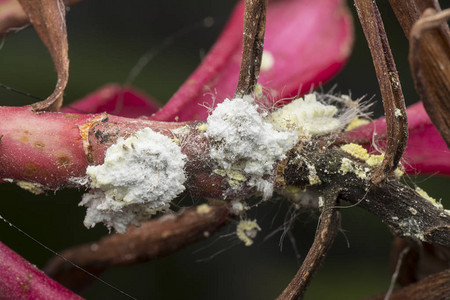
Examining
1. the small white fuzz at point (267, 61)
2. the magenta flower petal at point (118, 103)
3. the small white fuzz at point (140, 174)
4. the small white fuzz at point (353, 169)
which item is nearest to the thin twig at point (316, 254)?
the small white fuzz at point (353, 169)

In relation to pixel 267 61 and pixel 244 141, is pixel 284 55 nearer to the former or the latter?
pixel 267 61

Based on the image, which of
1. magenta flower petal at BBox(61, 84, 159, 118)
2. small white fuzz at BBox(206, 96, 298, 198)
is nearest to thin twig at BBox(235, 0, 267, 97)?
small white fuzz at BBox(206, 96, 298, 198)

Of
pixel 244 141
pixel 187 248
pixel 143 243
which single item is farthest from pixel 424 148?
pixel 187 248

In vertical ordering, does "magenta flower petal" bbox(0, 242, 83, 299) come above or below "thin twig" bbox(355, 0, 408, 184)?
below

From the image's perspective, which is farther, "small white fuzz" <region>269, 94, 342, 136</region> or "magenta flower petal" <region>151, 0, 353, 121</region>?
"magenta flower petal" <region>151, 0, 353, 121</region>

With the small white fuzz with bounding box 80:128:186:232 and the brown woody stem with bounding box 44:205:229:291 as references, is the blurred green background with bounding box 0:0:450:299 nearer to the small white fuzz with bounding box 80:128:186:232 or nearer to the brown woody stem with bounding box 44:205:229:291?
the brown woody stem with bounding box 44:205:229:291

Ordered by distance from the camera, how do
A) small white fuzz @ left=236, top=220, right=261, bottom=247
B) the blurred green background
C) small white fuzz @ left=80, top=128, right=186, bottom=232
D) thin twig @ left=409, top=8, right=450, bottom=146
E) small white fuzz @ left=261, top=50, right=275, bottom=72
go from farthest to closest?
the blurred green background → small white fuzz @ left=261, top=50, right=275, bottom=72 → small white fuzz @ left=236, top=220, right=261, bottom=247 → small white fuzz @ left=80, top=128, right=186, bottom=232 → thin twig @ left=409, top=8, right=450, bottom=146

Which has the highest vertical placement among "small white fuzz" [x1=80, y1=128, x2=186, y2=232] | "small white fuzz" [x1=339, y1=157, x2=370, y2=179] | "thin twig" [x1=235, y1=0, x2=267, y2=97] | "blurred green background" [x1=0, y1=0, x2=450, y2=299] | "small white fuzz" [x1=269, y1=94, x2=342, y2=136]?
"thin twig" [x1=235, y1=0, x2=267, y2=97]

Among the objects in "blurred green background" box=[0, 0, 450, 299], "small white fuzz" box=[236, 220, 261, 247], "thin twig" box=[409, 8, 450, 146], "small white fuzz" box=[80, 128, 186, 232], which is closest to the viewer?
"thin twig" box=[409, 8, 450, 146]
